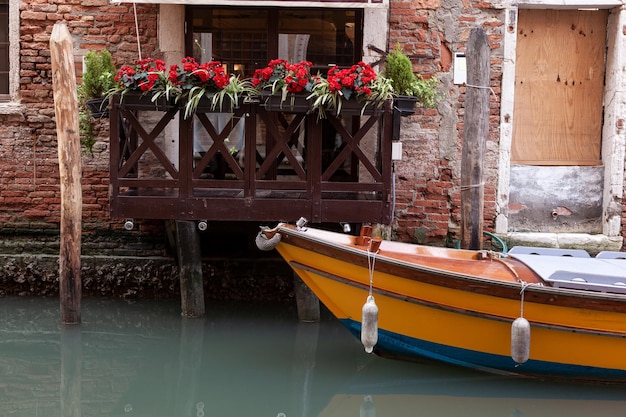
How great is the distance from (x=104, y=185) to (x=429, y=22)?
10.4 feet

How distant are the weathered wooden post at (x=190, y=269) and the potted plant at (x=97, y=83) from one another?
1.14 m

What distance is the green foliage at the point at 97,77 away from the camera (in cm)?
670

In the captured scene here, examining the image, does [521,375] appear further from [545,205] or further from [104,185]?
[104,185]

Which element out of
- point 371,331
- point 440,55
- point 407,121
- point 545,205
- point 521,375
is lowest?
point 521,375

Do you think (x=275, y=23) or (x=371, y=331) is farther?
(x=275, y=23)

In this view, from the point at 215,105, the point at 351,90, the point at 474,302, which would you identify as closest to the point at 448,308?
the point at 474,302

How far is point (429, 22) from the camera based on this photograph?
7695 mm

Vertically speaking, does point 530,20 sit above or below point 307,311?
above

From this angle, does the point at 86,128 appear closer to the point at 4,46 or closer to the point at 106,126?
the point at 106,126

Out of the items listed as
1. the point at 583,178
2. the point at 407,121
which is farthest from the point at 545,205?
the point at 407,121

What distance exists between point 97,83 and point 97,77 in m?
0.04

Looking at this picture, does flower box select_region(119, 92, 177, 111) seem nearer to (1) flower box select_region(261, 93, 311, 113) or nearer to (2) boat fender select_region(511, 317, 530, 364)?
(1) flower box select_region(261, 93, 311, 113)

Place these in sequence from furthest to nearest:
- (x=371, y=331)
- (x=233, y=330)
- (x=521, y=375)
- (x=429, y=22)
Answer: (x=429, y=22) → (x=233, y=330) → (x=521, y=375) → (x=371, y=331)

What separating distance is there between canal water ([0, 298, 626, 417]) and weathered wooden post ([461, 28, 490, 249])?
1.22 meters
